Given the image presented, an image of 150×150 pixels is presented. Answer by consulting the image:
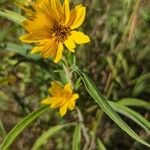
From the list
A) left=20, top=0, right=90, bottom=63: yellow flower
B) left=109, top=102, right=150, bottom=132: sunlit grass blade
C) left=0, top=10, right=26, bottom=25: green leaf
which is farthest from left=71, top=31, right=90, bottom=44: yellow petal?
left=109, top=102, right=150, bottom=132: sunlit grass blade

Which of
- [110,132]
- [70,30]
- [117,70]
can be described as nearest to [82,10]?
[70,30]

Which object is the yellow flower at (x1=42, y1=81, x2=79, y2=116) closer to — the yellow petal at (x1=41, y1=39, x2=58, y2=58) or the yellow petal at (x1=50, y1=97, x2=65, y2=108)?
the yellow petal at (x1=50, y1=97, x2=65, y2=108)

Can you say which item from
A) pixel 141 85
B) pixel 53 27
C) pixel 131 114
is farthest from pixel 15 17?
pixel 141 85

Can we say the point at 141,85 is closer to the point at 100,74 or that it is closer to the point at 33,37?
the point at 100,74

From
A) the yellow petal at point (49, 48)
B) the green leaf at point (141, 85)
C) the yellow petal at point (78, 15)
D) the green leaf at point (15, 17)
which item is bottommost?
the green leaf at point (141, 85)

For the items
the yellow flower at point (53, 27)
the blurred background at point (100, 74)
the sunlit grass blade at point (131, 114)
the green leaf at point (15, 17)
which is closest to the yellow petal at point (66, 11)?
the yellow flower at point (53, 27)

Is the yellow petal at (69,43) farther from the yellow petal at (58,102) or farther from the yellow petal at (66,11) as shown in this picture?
the yellow petal at (58,102)
